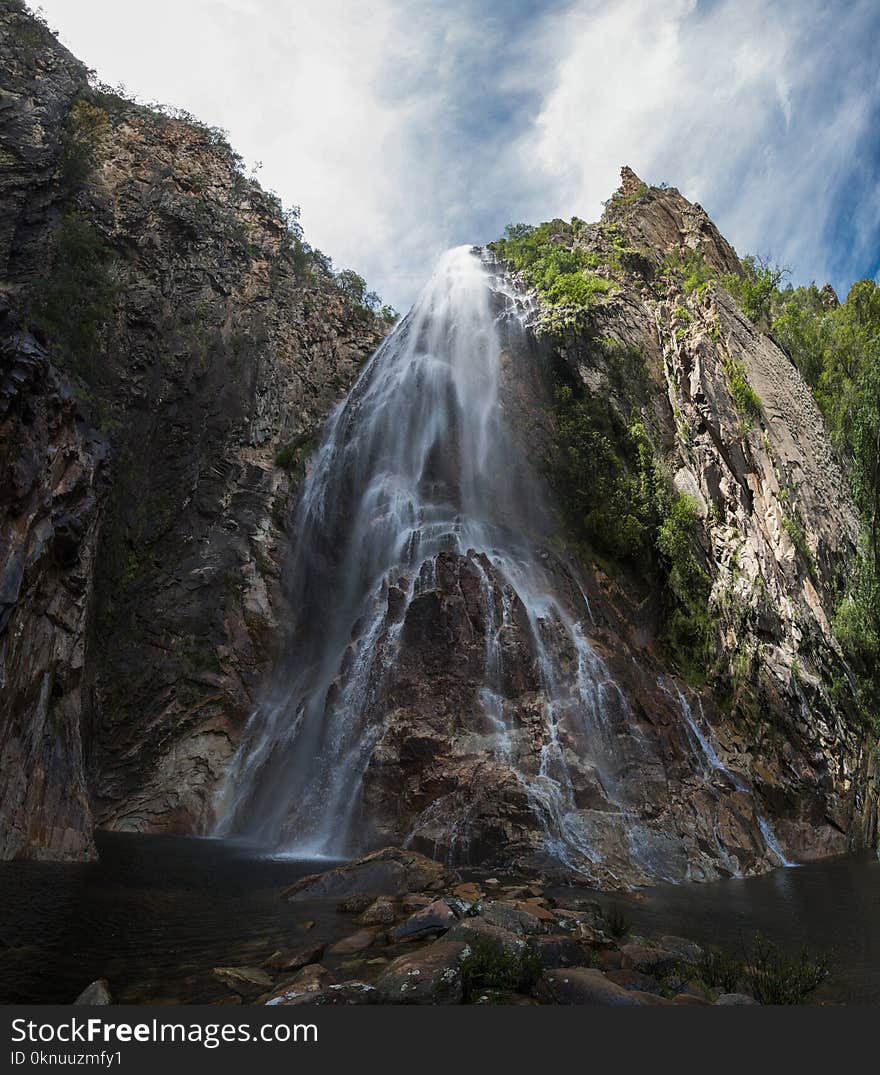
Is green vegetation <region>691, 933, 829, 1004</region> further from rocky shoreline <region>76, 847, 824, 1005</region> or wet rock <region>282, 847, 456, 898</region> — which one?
wet rock <region>282, 847, 456, 898</region>

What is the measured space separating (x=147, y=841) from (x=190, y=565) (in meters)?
9.41

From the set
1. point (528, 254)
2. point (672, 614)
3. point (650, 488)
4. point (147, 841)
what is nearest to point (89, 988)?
point (147, 841)

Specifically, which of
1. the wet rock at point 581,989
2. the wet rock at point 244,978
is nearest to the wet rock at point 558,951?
the wet rock at point 581,989

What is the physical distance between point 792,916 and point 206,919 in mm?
8419

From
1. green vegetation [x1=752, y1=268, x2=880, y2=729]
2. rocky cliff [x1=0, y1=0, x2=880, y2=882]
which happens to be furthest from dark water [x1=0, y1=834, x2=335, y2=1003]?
green vegetation [x1=752, y1=268, x2=880, y2=729]

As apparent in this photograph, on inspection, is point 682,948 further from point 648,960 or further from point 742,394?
point 742,394

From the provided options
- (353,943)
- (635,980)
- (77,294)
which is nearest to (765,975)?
(635,980)

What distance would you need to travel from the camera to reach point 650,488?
918 inches

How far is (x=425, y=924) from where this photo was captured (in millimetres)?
7508

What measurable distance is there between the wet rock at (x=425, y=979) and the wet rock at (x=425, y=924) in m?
1.54

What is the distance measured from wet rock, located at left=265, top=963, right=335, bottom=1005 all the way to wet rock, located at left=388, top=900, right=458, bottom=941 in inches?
51.0

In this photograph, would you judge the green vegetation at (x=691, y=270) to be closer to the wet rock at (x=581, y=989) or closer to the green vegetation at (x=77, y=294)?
the green vegetation at (x=77, y=294)

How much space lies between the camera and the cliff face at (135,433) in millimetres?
13766

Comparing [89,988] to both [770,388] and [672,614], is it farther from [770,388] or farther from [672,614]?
[770,388]
